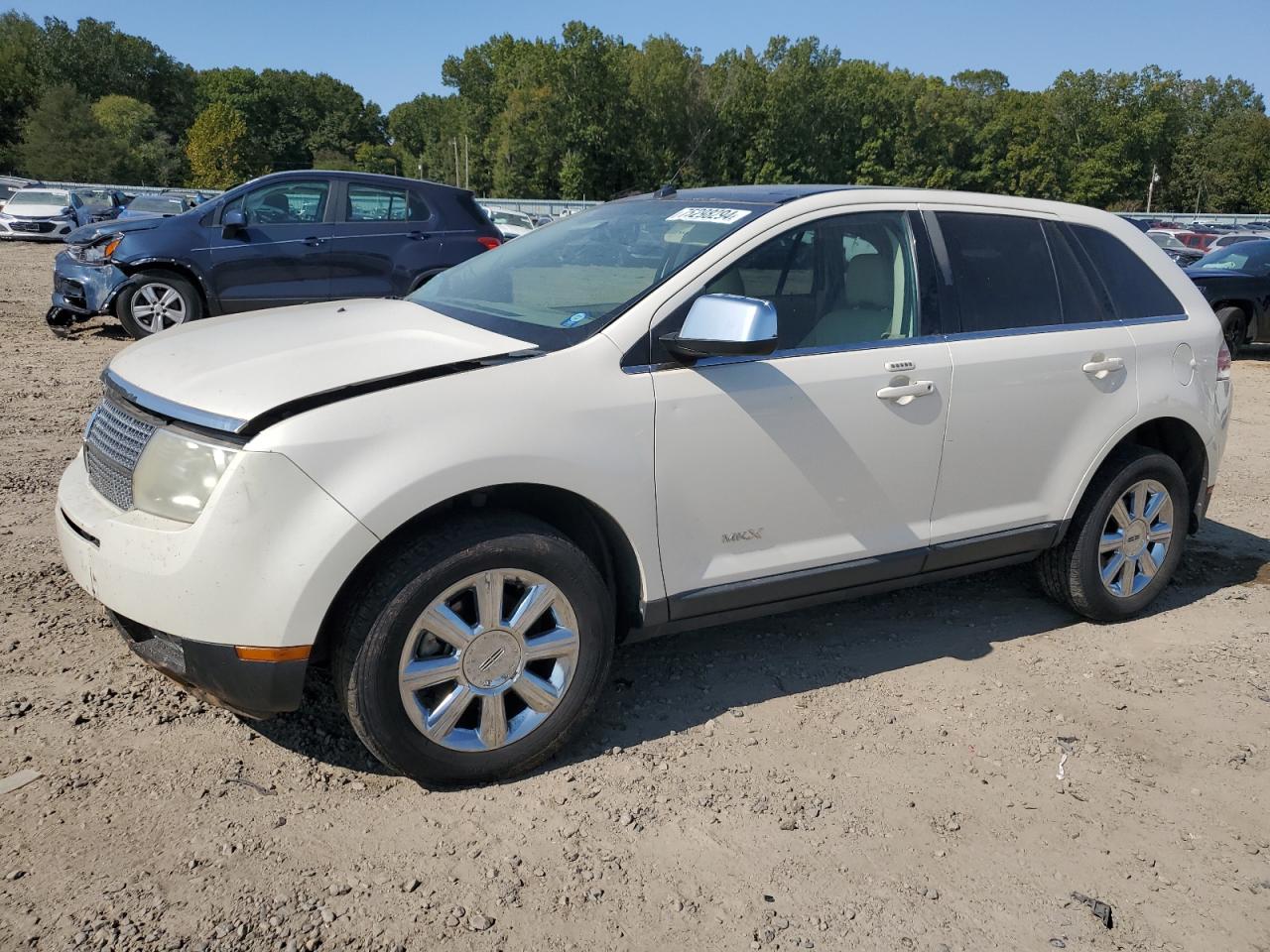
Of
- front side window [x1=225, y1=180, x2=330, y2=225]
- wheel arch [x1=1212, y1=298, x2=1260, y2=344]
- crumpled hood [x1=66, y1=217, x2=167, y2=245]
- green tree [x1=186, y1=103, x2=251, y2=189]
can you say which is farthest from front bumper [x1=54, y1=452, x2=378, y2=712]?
green tree [x1=186, y1=103, x2=251, y2=189]

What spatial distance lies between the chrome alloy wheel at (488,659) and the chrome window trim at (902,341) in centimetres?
79

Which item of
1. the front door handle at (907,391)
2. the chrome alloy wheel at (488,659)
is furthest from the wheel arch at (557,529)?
the front door handle at (907,391)

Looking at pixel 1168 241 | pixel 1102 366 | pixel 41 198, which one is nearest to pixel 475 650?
pixel 1102 366

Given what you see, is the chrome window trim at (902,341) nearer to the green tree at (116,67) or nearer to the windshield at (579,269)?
the windshield at (579,269)

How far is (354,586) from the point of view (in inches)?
116

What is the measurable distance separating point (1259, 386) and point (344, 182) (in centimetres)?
1007

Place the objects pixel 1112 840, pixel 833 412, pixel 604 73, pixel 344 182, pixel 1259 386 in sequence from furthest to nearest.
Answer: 1. pixel 604 73
2. pixel 1259 386
3. pixel 344 182
4. pixel 833 412
5. pixel 1112 840

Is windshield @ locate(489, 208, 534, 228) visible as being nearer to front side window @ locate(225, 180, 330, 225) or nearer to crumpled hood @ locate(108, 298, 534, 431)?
front side window @ locate(225, 180, 330, 225)

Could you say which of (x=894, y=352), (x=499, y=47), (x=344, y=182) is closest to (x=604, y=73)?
(x=499, y=47)

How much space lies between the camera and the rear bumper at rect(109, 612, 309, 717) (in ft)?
9.25

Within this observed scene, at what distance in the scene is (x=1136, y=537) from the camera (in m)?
4.63

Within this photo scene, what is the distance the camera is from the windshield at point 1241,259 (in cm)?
1340

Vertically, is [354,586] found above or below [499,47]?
below

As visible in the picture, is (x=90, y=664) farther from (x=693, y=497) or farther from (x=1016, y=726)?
(x=1016, y=726)
